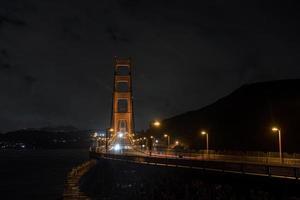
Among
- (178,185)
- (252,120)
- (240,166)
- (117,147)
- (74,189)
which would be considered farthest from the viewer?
(252,120)


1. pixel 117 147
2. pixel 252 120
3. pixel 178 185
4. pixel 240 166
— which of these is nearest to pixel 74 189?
pixel 178 185

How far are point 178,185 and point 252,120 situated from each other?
10851cm

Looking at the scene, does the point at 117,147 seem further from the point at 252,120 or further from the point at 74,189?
the point at 74,189

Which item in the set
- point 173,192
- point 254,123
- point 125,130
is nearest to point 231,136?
point 254,123

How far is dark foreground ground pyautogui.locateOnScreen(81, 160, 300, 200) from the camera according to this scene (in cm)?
2448

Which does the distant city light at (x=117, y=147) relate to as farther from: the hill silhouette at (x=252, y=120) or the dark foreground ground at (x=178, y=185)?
the dark foreground ground at (x=178, y=185)

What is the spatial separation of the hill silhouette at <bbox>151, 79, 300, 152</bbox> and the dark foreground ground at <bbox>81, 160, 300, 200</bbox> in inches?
1975

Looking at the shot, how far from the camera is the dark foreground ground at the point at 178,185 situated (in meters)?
24.5

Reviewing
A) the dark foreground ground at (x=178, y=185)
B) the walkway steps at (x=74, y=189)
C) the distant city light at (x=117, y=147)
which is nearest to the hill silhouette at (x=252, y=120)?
the distant city light at (x=117, y=147)

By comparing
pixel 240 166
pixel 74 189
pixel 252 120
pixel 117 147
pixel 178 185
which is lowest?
pixel 74 189

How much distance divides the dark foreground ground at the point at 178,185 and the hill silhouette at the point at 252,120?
50.2 metres

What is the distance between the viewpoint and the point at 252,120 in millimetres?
137250

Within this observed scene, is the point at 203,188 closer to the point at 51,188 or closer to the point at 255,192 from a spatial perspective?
the point at 255,192

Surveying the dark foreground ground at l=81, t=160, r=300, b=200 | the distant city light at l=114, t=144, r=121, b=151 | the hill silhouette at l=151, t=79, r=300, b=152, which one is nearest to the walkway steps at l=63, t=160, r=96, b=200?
the dark foreground ground at l=81, t=160, r=300, b=200
